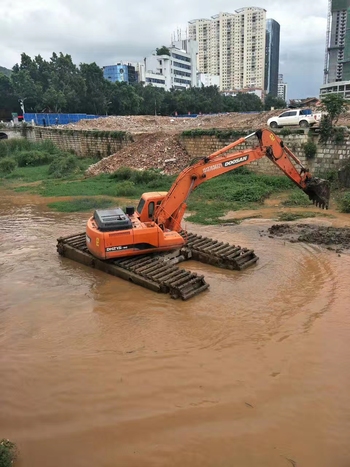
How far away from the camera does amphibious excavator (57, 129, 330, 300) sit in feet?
25.9

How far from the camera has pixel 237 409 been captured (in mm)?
4555

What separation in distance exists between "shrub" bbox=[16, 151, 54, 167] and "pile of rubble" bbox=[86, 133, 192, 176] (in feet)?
24.7

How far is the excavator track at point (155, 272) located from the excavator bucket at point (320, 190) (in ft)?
11.3

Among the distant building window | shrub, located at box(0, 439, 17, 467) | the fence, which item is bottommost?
shrub, located at box(0, 439, 17, 467)

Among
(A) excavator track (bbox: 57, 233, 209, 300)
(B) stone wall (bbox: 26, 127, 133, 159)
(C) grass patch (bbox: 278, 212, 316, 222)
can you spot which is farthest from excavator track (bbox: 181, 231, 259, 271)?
(B) stone wall (bbox: 26, 127, 133, 159)

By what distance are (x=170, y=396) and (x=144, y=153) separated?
1942 centimetres

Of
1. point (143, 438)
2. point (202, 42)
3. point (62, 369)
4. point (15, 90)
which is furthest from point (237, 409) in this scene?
point (202, 42)

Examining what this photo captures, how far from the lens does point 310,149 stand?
1642 centimetres

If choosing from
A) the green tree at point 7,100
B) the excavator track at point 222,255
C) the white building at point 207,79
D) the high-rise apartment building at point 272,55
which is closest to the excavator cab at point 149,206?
the excavator track at point 222,255

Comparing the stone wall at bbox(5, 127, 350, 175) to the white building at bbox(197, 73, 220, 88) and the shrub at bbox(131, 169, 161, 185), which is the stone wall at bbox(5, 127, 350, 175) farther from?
the white building at bbox(197, 73, 220, 88)

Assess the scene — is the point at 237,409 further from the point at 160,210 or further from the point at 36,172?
the point at 36,172

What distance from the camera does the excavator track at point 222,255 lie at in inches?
345

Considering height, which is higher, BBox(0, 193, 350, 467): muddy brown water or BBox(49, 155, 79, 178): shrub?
BBox(49, 155, 79, 178): shrub

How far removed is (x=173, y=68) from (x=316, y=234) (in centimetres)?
8908
